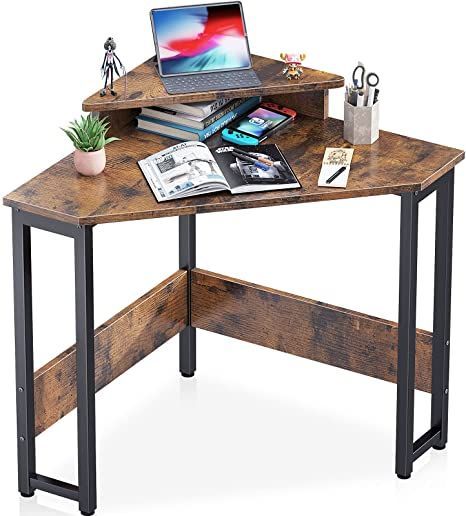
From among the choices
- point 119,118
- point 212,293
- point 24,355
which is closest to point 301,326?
point 212,293

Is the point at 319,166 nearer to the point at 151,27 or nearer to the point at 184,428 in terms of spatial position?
the point at 151,27

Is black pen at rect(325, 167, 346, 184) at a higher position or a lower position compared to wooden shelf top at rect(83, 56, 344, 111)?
lower

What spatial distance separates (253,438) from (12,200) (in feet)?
4.80

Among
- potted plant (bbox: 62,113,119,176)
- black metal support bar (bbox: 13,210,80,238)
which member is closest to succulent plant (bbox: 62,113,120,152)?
potted plant (bbox: 62,113,119,176)

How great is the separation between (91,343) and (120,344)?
0.80m

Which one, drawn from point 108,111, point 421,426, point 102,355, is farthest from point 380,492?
point 108,111

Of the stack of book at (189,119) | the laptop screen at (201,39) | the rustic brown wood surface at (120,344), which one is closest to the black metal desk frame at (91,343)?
the rustic brown wood surface at (120,344)

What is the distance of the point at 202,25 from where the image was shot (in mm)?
7316

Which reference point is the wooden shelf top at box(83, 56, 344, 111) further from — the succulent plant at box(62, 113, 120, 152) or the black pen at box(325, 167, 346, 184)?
the black pen at box(325, 167, 346, 184)

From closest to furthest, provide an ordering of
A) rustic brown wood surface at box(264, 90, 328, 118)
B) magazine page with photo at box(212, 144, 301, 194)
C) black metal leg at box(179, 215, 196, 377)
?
1. magazine page with photo at box(212, 144, 301, 194)
2. rustic brown wood surface at box(264, 90, 328, 118)
3. black metal leg at box(179, 215, 196, 377)

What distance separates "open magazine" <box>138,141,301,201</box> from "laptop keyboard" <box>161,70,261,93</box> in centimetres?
24

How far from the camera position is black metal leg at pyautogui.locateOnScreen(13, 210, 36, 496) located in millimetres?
6867

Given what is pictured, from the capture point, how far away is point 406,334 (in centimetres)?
711

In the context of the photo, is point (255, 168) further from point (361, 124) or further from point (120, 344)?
point (120, 344)
